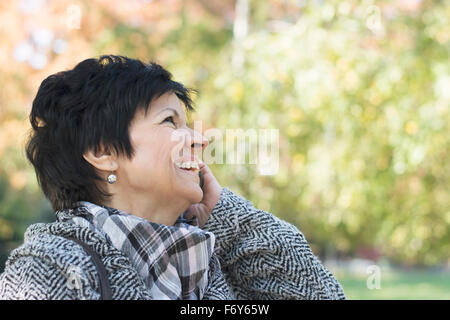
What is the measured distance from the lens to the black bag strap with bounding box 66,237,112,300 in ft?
4.57

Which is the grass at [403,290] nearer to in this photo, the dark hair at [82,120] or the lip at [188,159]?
the lip at [188,159]

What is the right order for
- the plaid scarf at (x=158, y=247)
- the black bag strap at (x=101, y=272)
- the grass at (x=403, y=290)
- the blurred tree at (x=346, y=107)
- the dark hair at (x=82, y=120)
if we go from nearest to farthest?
the black bag strap at (x=101, y=272)
the plaid scarf at (x=158, y=247)
the dark hair at (x=82, y=120)
the blurred tree at (x=346, y=107)
the grass at (x=403, y=290)

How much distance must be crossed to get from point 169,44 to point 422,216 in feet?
10.8

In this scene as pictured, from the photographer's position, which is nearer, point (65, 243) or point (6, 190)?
point (65, 243)

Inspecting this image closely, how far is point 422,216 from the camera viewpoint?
5.22m

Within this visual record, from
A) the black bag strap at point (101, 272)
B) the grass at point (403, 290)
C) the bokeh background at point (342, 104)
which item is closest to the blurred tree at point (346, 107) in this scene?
the bokeh background at point (342, 104)

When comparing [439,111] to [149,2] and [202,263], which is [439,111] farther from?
[149,2]

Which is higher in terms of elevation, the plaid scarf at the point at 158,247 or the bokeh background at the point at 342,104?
the bokeh background at the point at 342,104

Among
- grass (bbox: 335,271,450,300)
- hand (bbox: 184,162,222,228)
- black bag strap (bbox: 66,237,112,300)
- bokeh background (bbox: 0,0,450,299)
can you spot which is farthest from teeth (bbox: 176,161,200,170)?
grass (bbox: 335,271,450,300)

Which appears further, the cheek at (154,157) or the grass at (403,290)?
the grass at (403,290)

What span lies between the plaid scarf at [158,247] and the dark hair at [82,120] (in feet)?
0.27

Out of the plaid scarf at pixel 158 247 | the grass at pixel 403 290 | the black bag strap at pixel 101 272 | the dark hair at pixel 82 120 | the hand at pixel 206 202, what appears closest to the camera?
the black bag strap at pixel 101 272

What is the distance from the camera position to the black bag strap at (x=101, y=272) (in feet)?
4.57
